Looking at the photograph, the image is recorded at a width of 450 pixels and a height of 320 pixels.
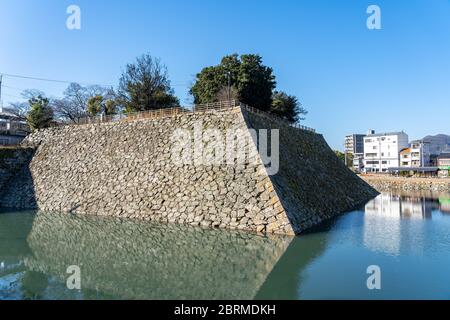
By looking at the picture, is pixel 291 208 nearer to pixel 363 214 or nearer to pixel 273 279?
pixel 273 279

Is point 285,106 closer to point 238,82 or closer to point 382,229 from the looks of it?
point 238,82

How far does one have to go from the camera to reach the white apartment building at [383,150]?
191 feet

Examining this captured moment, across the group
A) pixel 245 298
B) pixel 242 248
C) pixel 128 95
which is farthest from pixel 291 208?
pixel 128 95

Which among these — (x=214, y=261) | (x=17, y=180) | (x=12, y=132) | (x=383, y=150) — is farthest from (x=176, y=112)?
(x=383, y=150)

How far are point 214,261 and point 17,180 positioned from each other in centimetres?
1760

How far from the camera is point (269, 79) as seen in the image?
26.0 metres

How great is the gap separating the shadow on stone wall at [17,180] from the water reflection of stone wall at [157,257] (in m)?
6.36

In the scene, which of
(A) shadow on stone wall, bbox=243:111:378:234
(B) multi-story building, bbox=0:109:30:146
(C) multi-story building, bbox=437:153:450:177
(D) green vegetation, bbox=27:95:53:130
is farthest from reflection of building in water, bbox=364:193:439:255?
(C) multi-story building, bbox=437:153:450:177

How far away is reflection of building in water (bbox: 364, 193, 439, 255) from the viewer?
32.9 feet

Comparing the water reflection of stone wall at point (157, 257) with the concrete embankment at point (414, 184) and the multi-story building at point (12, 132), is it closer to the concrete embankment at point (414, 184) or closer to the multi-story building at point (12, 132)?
the multi-story building at point (12, 132)

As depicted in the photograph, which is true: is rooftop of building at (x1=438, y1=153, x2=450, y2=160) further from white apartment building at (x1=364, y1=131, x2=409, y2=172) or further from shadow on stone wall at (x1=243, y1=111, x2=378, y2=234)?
shadow on stone wall at (x1=243, y1=111, x2=378, y2=234)

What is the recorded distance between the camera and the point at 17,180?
19.3 m

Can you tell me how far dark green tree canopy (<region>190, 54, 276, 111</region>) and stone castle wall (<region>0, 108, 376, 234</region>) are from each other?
564 centimetres

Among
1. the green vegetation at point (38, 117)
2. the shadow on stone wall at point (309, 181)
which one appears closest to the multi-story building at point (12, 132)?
the green vegetation at point (38, 117)
